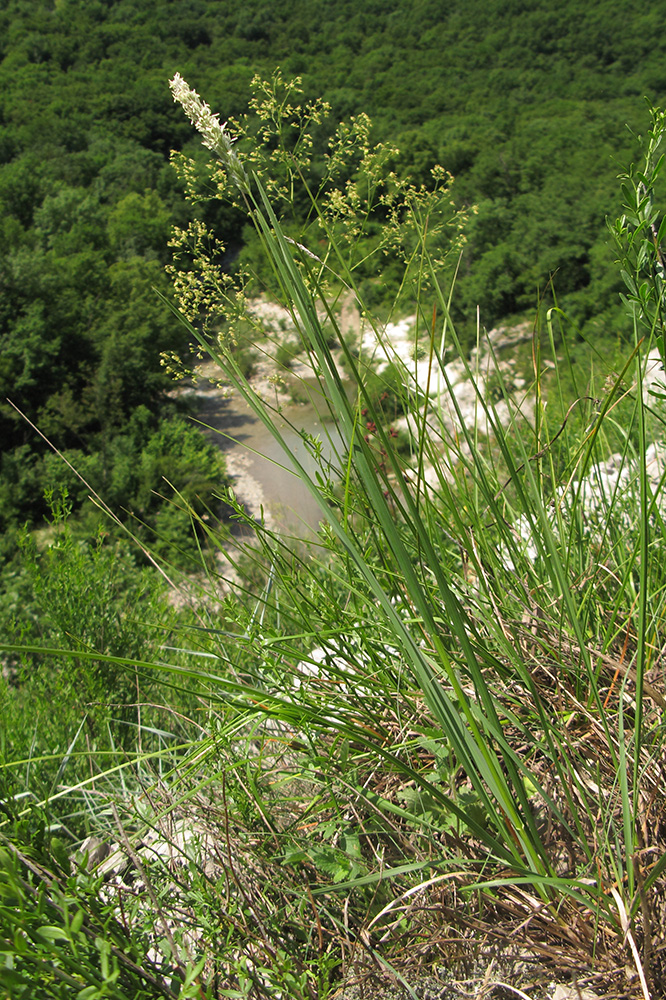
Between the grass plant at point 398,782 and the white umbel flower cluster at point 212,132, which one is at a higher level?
the white umbel flower cluster at point 212,132

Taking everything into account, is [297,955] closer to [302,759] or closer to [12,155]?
[302,759]

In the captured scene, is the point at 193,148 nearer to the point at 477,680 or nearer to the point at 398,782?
the point at 398,782

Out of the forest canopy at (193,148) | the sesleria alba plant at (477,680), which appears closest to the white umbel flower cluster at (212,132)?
the sesleria alba plant at (477,680)

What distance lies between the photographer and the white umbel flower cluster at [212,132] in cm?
63

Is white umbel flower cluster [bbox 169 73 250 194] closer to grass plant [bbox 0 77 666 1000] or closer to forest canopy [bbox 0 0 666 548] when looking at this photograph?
grass plant [bbox 0 77 666 1000]

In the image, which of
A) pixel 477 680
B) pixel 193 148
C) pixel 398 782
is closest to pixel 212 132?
pixel 477 680

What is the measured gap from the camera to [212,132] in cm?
64

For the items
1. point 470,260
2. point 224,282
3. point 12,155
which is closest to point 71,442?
point 470,260

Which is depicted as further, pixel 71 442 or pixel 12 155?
pixel 12 155

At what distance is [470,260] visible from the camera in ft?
63.4

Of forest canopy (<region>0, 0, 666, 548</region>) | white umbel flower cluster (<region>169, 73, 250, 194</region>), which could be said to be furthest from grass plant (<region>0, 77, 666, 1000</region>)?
forest canopy (<region>0, 0, 666, 548</region>)

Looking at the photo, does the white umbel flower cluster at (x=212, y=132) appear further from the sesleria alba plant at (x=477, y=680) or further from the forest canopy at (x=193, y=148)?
the forest canopy at (x=193, y=148)

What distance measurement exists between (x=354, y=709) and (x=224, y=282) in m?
0.81

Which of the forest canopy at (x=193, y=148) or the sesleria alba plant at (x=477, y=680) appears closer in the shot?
the sesleria alba plant at (x=477, y=680)
